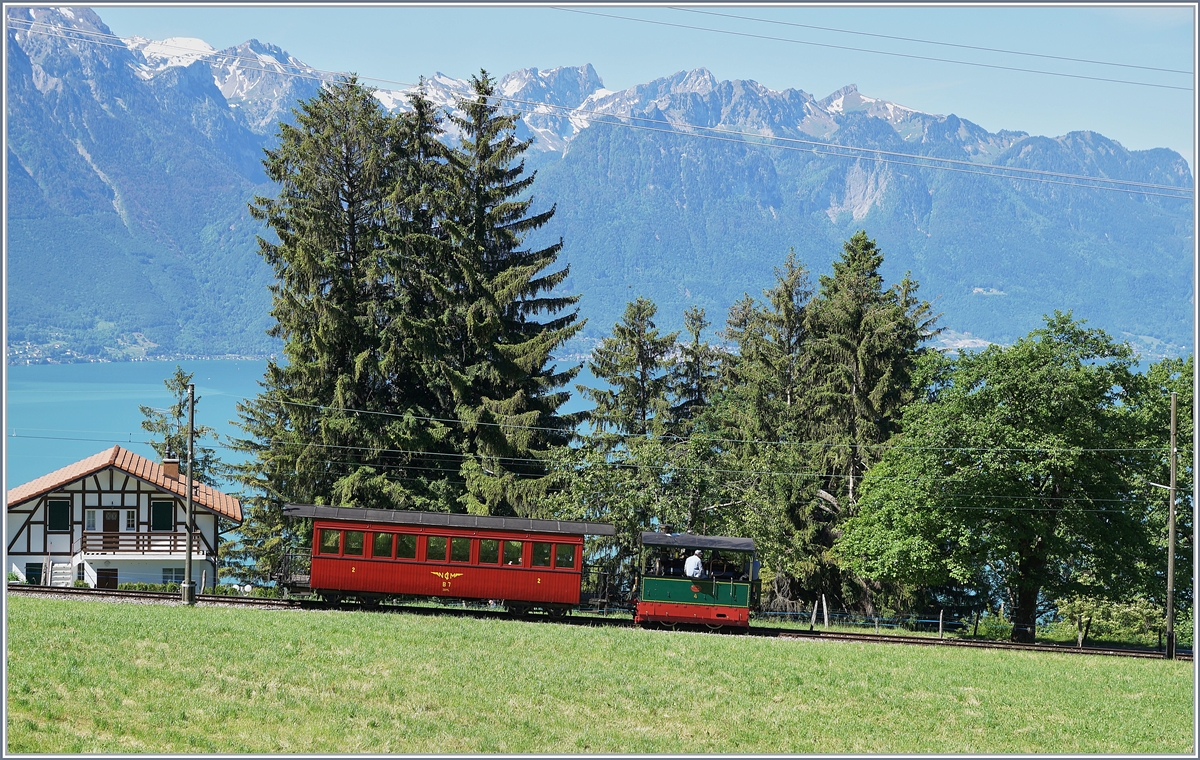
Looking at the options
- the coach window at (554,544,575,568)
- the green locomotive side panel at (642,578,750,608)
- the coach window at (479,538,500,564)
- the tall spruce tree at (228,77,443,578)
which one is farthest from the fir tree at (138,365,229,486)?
the green locomotive side panel at (642,578,750,608)

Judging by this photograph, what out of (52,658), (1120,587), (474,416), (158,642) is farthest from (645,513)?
(52,658)

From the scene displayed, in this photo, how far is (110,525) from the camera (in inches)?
1746

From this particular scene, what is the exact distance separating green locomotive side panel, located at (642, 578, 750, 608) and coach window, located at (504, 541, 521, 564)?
3.17 m

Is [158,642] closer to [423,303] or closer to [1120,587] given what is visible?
[423,303]

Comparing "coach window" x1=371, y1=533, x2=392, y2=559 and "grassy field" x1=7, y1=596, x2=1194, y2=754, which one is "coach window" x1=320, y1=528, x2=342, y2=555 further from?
"grassy field" x1=7, y1=596, x2=1194, y2=754

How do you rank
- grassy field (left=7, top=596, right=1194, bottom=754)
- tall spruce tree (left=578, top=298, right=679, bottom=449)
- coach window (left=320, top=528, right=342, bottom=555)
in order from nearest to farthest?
grassy field (left=7, top=596, right=1194, bottom=754) < coach window (left=320, top=528, right=342, bottom=555) < tall spruce tree (left=578, top=298, right=679, bottom=449)

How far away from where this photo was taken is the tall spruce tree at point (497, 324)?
129 feet

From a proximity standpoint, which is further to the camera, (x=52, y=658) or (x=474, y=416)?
(x=474, y=416)

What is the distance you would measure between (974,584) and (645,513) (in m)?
14.0

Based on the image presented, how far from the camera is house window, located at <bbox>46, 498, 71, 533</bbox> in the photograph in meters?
43.7

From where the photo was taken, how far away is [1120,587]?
1302 inches

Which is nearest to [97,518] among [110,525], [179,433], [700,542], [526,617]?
[110,525]

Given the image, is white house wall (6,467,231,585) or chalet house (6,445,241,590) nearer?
chalet house (6,445,241,590)

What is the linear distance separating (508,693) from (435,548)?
909cm
